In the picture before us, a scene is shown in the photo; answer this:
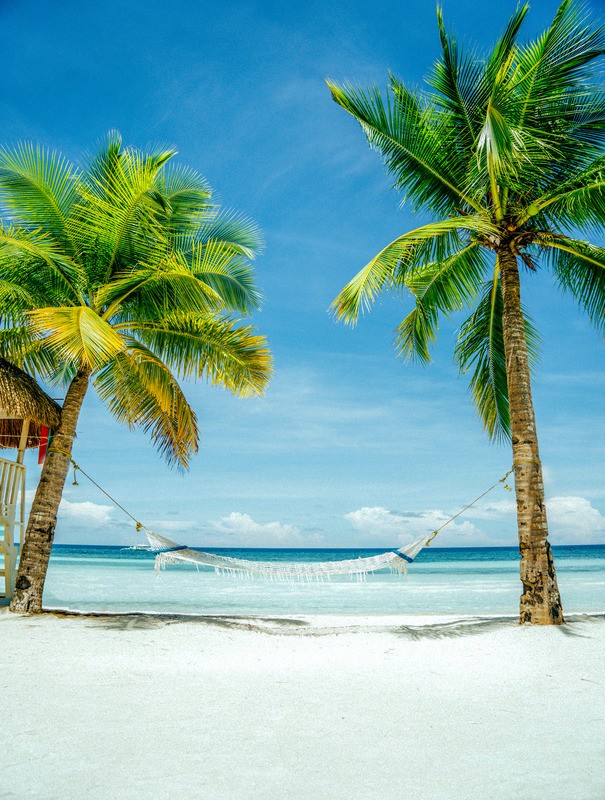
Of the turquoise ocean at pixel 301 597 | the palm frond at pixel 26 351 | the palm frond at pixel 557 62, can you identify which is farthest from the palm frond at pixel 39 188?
the turquoise ocean at pixel 301 597

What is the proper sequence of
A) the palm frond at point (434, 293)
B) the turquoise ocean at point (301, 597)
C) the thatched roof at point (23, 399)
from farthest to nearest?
1. the turquoise ocean at point (301, 597)
2. the palm frond at point (434, 293)
3. the thatched roof at point (23, 399)

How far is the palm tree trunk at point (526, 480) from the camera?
14.0 ft

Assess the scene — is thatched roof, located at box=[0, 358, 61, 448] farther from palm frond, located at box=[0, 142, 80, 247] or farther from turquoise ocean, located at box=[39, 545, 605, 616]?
turquoise ocean, located at box=[39, 545, 605, 616]

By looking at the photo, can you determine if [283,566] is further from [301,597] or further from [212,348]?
[301,597]

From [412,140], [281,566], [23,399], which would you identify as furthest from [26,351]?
[412,140]

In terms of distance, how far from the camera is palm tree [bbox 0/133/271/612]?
460 centimetres

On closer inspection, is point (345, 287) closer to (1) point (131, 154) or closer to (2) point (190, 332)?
(2) point (190, 332)

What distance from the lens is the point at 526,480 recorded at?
4434 millimetres

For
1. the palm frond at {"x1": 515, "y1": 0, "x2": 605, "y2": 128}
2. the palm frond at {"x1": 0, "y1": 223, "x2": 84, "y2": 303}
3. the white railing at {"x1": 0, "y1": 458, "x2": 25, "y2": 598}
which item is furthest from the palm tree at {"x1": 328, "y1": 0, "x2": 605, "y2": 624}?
the white railing at {"x1": 0, "y1": 458, "x2": 25, "y2": 598}

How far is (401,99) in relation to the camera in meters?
4.79

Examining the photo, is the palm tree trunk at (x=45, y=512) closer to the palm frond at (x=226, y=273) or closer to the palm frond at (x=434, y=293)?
the palm frond at (x=226, y=273)

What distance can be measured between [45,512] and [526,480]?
3816mm

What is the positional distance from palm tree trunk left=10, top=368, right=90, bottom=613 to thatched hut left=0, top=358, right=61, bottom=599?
197 mm

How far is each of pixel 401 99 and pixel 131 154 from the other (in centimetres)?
222
